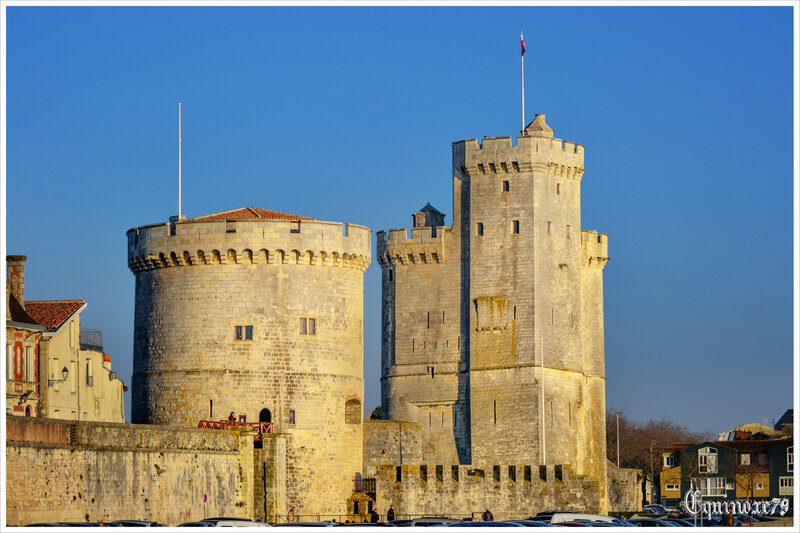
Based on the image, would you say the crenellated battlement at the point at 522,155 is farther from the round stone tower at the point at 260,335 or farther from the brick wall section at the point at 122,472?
the brick wall section at the point at 122,472

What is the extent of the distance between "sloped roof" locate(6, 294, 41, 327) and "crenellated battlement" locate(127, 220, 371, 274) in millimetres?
4827

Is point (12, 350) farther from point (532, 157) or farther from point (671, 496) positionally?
point (671, 496)

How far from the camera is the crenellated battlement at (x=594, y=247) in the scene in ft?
276

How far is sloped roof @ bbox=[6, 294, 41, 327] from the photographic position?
64356 mm

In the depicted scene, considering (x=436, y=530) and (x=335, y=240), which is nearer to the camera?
(x=436, y=530)

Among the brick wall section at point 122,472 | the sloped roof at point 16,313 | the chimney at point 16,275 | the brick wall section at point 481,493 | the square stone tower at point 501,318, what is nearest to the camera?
the brick wall section at point 122,472

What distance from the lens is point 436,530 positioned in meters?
46.5

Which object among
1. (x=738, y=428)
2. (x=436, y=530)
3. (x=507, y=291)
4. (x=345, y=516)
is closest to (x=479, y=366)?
(x=507, y=291)

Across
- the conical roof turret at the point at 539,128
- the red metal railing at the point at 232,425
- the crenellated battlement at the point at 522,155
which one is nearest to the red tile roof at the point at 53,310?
the red metal railing at the point at 232,425

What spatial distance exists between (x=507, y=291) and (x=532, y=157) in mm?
6193

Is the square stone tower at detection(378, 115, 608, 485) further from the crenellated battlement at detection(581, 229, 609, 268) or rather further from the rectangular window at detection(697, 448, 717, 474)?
the rectangular window at detection(697, 448, 717, 474)

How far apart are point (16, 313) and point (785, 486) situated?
60949 mm

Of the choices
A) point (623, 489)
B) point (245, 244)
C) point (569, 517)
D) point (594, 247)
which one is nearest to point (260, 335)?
point (245, 244)

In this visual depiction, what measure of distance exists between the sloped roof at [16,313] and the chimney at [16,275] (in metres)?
0.67
